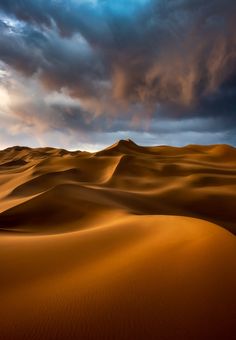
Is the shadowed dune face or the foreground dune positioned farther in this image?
the shadowed dune face

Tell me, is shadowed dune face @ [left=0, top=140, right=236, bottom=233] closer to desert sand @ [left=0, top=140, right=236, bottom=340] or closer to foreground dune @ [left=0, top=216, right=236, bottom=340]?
desert sand @ [left=0, top=140, right=236, bottom=340]

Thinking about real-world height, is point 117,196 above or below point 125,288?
above

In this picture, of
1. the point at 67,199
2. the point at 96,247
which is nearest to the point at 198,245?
the point at 96,247

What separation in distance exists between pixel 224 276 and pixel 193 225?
1.32 meters

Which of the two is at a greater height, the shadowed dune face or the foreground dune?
the shadowed dune face

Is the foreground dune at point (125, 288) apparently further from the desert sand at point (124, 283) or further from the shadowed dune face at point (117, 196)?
the shadowed dune face at point (117, 196)

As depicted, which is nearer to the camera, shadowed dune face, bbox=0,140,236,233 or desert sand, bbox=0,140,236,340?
desert sand, bbox=0,140,236,340

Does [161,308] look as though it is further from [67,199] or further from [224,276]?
[67,199]

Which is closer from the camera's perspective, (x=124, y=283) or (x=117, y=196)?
(x=124, y=283)

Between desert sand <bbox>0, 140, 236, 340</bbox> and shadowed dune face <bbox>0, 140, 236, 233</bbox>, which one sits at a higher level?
shadowed dune face <bbox>0, 140, 236, 233</bbox>

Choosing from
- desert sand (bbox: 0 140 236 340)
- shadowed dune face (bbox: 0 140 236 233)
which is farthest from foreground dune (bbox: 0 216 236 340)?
shadowed dune face (bbox: 0 140 236 233)

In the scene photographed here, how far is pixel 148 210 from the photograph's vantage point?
6852 mm

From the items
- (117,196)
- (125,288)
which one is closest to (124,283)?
(125,288)

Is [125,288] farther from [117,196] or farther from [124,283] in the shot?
[117,196]
